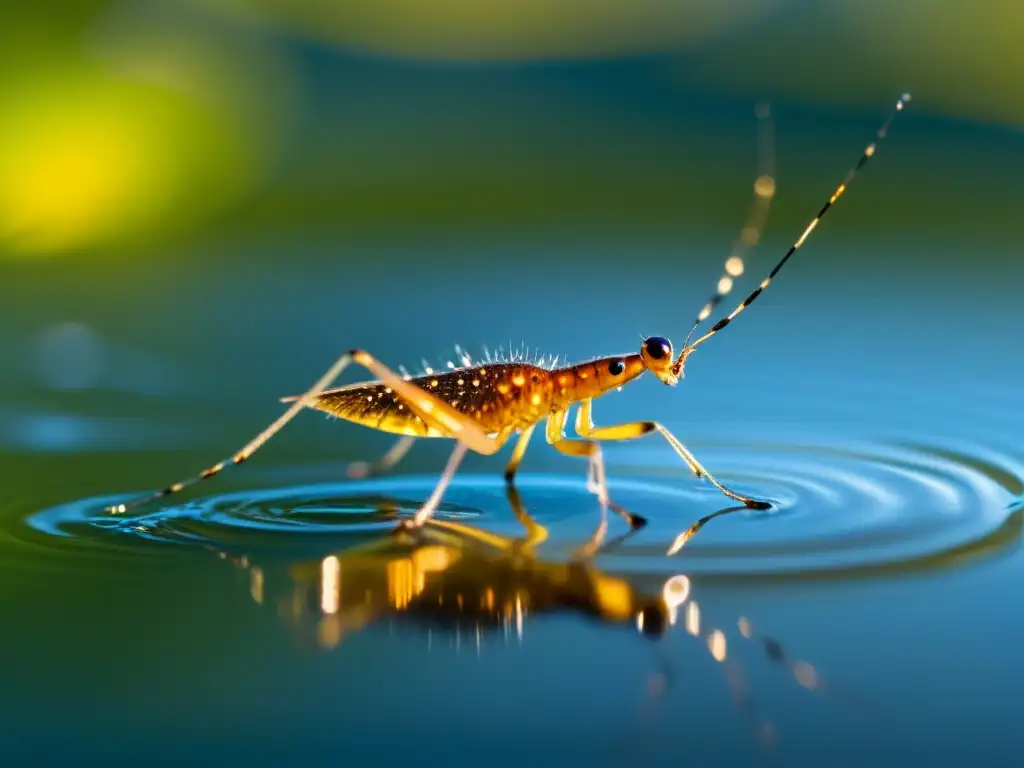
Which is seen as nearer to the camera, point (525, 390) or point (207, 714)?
point (207, 714)

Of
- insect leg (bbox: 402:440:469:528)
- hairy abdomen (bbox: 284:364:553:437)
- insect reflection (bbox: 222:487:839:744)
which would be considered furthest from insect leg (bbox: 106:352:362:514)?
insect reflection (bbox: 222:487:839:744)

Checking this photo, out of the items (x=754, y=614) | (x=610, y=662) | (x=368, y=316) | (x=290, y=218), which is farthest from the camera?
(x=290, y=218)

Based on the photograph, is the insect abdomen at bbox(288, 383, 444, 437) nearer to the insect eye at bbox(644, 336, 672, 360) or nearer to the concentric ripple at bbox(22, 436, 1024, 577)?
the concentric ripple at bbox(22, 436, 1024, 577)

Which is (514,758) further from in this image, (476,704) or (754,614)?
(754,614)

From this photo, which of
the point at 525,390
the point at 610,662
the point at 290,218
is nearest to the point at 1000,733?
the point at 610,662

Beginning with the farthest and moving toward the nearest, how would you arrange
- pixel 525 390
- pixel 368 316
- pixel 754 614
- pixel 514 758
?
pixel 368 316, pixel 525 390, pixel 754 614, pixel 514 758

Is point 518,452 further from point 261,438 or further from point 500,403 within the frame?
point 261,438

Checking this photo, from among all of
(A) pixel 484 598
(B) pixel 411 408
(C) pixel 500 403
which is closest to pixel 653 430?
(C) pixel 500 403
